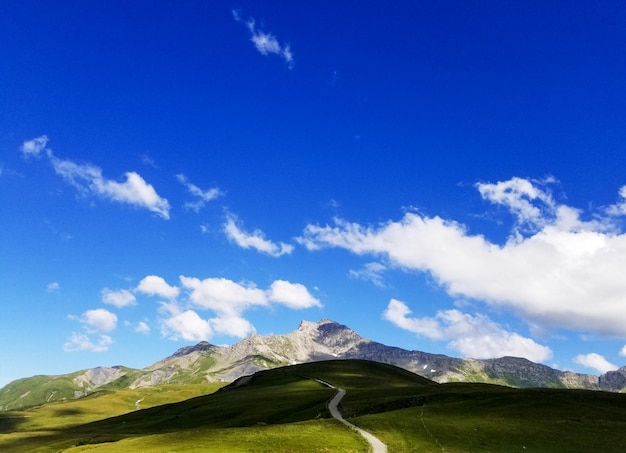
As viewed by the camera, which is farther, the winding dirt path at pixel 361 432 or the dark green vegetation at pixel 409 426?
the dark green vegetation at pixel 409 426

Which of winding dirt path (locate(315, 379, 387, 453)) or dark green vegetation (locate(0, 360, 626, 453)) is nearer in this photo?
winding dirt path (locate(315, 379, 387, 453))

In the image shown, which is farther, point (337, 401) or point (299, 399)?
point (299, 399)

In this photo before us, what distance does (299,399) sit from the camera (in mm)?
123625

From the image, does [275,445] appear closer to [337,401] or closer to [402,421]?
[402,421]

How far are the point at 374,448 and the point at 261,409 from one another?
6154 cm

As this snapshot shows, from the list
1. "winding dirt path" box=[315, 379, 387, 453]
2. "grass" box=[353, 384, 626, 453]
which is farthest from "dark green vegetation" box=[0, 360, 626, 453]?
"winding dirt path" box=[315, 379, 387, 453]

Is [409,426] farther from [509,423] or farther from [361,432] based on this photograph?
[509,423]

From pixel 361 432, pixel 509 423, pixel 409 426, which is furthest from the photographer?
pixel 509 423

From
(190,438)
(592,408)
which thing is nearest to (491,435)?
(592,408)

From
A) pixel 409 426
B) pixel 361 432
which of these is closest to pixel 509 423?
pixel 409 426

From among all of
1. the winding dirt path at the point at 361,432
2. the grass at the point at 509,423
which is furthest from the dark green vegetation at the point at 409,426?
the winding dirt path at the point at 361,432

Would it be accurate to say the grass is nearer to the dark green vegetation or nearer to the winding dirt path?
the dark green vegetation

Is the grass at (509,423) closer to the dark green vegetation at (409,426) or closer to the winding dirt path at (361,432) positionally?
the dark green vegetation at (409,426)

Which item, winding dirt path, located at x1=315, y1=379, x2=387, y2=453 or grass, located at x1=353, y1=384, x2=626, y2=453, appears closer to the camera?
winding dirt path, located at x1=315, y1=379, x2=387, y2=453
